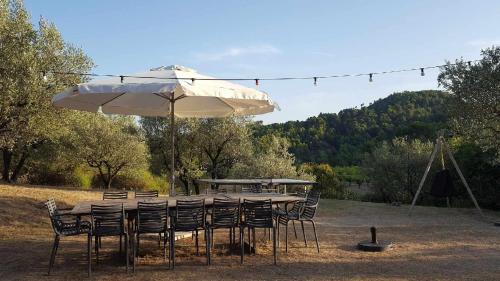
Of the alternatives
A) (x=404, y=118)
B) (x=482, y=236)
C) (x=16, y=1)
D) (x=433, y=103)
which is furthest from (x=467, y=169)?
(x=433, y=103)

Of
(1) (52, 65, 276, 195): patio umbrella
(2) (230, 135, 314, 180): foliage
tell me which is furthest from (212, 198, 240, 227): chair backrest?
(2) (230, 135, 314, 180): foliage

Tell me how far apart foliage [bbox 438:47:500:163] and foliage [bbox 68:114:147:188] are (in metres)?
13.5

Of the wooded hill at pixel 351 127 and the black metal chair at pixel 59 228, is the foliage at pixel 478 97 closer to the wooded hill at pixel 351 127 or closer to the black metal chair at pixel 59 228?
the black metal chair at pixel 59 228

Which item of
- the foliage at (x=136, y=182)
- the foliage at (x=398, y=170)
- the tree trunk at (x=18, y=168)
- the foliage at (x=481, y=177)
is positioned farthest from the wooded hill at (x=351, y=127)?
the tree trunk at (x=18, y=168)

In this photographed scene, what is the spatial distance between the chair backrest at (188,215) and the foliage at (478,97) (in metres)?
10.8

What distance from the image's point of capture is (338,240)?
8.96 metres

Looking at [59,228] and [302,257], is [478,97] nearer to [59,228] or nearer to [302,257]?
[302,257]

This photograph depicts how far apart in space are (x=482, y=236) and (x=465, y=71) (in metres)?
6.42

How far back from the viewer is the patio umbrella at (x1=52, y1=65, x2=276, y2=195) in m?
6.55

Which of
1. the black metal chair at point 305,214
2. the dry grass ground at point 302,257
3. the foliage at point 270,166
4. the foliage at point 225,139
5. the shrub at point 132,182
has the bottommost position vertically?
the dry grass ground at point 302,257

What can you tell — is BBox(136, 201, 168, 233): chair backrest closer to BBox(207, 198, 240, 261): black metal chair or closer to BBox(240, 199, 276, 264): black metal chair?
BBox(207, 198, 240, 261): black metal chair

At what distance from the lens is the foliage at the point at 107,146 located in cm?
1958

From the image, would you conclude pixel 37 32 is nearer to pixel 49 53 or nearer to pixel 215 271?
pixel 49 53

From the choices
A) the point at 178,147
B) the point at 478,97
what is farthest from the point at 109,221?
the point at 178,147
